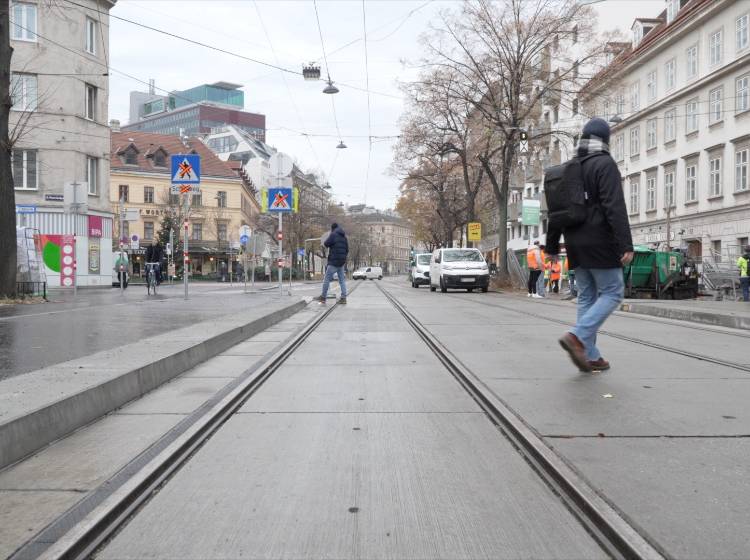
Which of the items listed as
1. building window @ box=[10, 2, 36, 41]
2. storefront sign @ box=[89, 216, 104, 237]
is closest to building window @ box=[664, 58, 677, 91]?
storefront sign @ box=[89, 216, 104, 237]

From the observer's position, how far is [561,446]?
12.4ft

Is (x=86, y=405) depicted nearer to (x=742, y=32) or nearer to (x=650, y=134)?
(x=742, y=32)

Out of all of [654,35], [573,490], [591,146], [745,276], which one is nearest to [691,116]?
[654,35]

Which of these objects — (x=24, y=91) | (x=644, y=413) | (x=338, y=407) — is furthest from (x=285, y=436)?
(x=24, y=91)

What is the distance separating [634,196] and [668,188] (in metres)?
4.85

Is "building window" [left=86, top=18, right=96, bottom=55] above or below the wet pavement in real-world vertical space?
above

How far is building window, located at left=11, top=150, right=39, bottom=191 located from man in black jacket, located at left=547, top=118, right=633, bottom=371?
103ft

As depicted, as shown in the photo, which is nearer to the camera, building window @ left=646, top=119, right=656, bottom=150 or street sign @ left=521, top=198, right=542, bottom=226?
building window @ left=646, top=119, right=656, bottom=150

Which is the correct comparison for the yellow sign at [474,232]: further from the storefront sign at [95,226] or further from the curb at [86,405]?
the curb at [86,405]

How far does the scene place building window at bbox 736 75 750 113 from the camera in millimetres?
31005

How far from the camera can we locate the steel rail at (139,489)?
8.23ft

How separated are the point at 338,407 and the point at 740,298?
23051mm

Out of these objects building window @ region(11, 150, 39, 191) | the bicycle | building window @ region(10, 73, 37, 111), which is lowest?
the bicycle

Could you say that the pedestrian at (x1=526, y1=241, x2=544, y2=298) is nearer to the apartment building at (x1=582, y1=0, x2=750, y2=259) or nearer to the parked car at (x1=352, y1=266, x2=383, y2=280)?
the apartment building at (x1=582, y1=0, x2=750, y2=259)
